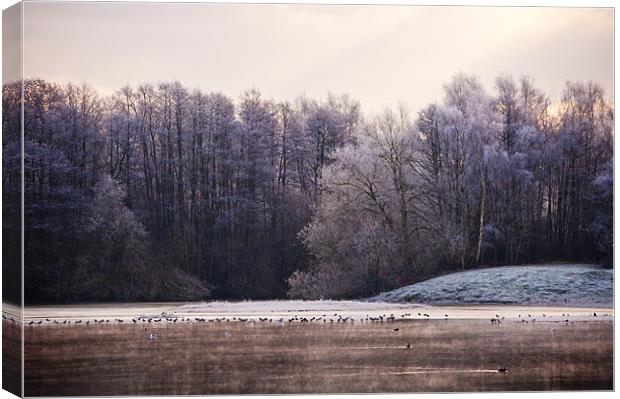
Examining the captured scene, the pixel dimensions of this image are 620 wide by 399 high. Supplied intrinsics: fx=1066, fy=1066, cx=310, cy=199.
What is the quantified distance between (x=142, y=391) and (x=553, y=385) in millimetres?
4840

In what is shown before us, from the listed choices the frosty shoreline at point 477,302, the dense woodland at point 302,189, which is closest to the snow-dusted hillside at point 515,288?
the frosty shoreline at point 477,302

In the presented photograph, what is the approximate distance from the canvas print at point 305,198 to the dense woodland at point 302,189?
26 millimetres

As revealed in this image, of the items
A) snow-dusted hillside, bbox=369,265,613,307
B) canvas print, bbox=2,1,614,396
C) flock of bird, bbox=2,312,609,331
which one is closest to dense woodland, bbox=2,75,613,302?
canvas print, bbox=2,1,614,396

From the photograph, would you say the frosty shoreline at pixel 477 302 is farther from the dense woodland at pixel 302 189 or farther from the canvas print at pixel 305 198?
the dense woodland at pixel 302 189

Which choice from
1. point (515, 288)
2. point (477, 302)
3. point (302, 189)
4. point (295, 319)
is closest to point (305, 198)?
point (302, 189)

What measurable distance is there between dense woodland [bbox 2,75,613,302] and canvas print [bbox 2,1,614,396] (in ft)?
0.08

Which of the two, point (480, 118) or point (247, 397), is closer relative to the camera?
point (247, 397)

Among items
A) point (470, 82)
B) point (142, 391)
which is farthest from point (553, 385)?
point (142, 391)

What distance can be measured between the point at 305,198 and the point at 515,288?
282cm

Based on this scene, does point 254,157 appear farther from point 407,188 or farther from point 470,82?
point 470,82

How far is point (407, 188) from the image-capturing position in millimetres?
Result: 13195

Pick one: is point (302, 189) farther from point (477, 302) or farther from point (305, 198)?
point (477, 302)

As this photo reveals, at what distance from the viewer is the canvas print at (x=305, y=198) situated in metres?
12.3

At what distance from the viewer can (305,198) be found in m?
13.1
